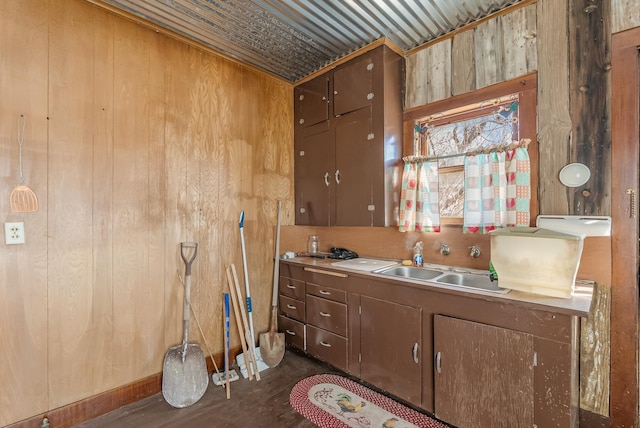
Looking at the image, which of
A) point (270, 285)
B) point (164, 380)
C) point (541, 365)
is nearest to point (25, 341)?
point (164, 380)

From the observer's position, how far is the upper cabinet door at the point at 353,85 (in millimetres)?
2457

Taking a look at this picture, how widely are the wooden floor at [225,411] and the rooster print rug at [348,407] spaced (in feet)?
0.26

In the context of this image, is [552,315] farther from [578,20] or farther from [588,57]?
[578,20]

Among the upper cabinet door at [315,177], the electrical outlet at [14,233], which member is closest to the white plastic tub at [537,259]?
the upper cabinet door at [315,177]

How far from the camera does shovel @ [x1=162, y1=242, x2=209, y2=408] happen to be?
2.02 meters

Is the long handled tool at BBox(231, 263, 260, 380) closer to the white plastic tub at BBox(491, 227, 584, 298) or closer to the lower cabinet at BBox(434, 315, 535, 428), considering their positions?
the lower cabinet at BBox(434, 315, 535, 428)

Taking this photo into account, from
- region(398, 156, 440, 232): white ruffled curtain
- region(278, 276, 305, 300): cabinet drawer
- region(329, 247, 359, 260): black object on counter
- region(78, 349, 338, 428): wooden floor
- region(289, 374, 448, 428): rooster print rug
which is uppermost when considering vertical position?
region(398, 156, 440, 232): white ruffled curtain

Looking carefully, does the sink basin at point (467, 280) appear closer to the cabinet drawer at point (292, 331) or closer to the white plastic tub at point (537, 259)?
the white plastic tub at point (537, 259)

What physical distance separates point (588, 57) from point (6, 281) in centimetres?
363

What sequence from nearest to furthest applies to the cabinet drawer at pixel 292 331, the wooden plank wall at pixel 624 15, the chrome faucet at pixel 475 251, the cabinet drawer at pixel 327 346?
the wooden plank wall at pixel 624 15 → the chrome faucet at pixel 475 251 → the cabinet drawer at pixel 327 346 → the cabinet drawer at pixel 292 331

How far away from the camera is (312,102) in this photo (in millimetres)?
2939

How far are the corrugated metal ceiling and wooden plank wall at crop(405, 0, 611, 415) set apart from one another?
0.81ft

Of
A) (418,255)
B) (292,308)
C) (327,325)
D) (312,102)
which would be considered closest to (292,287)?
(292,308)

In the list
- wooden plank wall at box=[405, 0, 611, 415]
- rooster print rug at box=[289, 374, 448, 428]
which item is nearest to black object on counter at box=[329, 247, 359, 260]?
rooster print rug at box=[289, 374, 448, 428]
